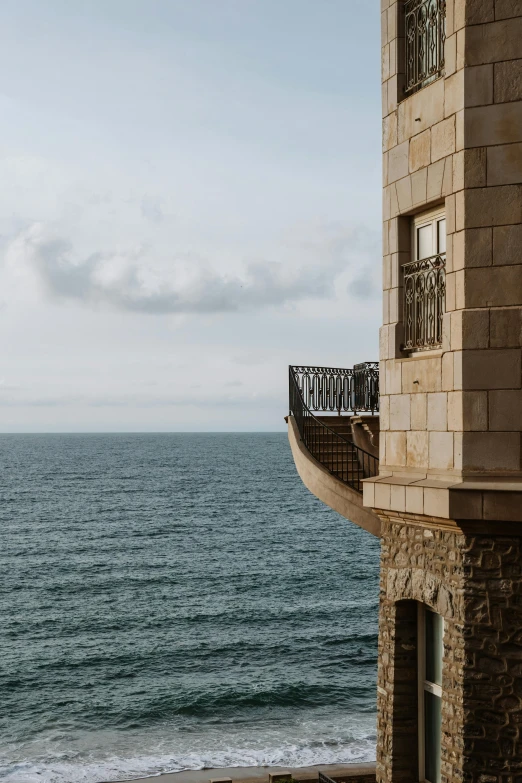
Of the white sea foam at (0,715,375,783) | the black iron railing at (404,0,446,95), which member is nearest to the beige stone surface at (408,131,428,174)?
the black iron railing at (404,0,446,95)

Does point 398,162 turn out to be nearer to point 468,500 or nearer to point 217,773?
point 468,500

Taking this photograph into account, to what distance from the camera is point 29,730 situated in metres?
29.1

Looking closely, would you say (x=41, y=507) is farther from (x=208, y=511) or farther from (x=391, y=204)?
(x=391, y=204)

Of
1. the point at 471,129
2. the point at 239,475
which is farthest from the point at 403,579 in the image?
the point at 239,475

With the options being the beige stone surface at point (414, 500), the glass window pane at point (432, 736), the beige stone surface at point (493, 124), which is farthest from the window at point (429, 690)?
the beige stone surface at point (493, 124)

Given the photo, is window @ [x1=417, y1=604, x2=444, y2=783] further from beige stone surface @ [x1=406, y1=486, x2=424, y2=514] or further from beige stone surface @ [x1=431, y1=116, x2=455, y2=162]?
beige stone surface @ [x1=431, y1=116, x2=455, y2=162]

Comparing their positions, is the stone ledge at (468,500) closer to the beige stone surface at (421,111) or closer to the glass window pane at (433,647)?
the glass window pane at (433,647)

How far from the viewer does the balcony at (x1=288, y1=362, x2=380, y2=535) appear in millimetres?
13867

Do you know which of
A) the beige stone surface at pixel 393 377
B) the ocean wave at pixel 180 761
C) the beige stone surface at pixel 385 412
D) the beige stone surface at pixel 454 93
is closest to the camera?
the beige stone surface at pixel 454 93

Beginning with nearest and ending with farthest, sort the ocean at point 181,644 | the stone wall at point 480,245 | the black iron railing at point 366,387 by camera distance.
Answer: the stone wall at point 480,245 → the black iron railing at point 366,387 → the ocean at point 181,644

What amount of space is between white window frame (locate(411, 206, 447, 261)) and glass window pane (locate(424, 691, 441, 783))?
508 cm

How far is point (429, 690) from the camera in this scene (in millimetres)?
10203

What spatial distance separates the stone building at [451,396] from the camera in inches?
352

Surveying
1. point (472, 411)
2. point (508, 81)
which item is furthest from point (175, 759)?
point (508, 81)
